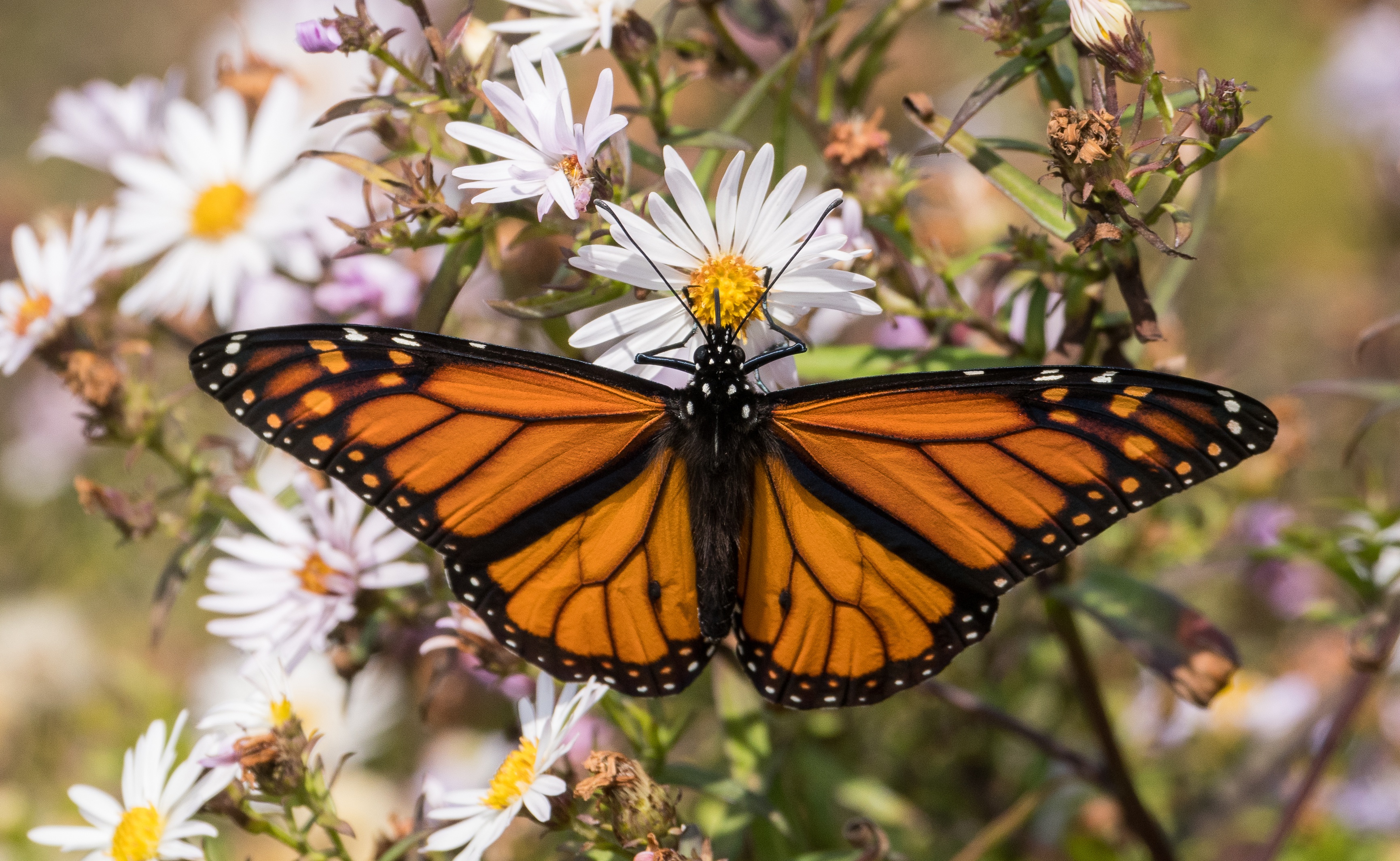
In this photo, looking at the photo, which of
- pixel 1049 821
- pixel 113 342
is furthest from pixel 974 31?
pixel 113 342

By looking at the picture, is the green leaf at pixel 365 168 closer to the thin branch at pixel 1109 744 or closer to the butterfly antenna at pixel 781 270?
the butterfly antenna at pixel 781 270

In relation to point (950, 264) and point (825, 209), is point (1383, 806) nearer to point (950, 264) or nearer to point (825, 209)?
point (950, 264)

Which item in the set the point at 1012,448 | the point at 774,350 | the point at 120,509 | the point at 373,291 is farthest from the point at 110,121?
the point at 1012,448

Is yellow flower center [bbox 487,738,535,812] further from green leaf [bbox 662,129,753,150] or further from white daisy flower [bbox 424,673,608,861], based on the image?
green leaf [bbox 662,129,753,150]

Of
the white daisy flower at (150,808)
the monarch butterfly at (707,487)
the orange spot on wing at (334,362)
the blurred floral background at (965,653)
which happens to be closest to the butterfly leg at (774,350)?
the monarch butterfly at (707,487)

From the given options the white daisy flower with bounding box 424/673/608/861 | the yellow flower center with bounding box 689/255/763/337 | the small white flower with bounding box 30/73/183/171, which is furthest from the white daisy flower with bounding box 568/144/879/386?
the small white flower with bounding box 30/73/183/171

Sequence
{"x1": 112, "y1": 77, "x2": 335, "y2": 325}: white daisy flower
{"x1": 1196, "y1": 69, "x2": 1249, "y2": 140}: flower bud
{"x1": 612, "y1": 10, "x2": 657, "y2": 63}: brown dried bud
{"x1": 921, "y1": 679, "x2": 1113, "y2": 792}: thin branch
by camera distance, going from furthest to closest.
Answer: {"x1": 112, "y1": 77, "x2": 335, "y2": 325}: white daisy flower
{"x1": 921, "y1": 679, "x2": 1113, "y2": 792}: thin branch
{"x1": 612, "y1": 10, "x2": 657, "y2": 63}: brown dried bud
{"x1": 1196, "y1": 69, "x2": 1249, "y2": 140}: flower bud
